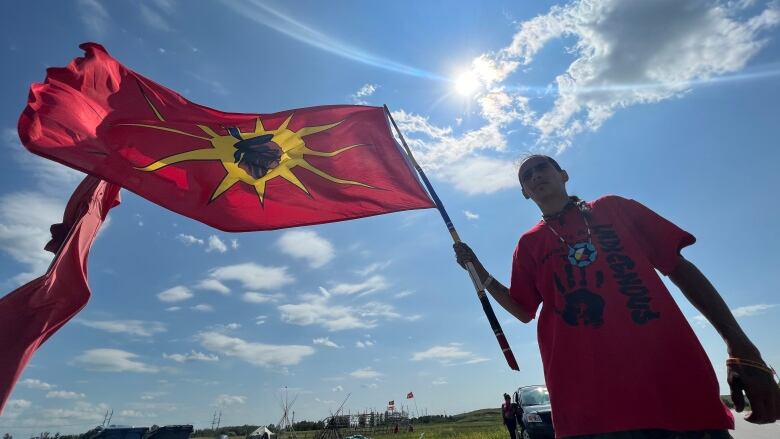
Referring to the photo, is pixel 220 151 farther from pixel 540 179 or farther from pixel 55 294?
pixel 540 179

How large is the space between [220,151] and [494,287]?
11.8ft

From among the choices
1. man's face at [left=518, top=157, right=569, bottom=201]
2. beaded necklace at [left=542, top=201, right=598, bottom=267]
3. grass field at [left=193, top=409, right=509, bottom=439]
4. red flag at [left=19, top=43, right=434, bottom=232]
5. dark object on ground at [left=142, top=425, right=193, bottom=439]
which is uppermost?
red flag at [left=19, top=43, right=434, bottom=232]

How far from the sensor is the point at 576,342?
7.08 feet

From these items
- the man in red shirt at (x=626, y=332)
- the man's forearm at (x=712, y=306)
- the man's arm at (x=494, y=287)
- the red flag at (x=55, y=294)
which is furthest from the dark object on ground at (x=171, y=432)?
the man's forearm at (x=712, y=306)

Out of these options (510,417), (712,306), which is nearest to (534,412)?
(510,417)

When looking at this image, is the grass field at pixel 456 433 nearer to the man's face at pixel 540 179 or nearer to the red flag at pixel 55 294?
the red flag at pixel 55 294

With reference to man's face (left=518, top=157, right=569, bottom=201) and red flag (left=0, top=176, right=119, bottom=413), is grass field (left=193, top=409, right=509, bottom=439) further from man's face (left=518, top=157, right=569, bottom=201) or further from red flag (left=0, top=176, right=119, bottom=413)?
man's face (left=518, top=157, right=569, bottom=201)

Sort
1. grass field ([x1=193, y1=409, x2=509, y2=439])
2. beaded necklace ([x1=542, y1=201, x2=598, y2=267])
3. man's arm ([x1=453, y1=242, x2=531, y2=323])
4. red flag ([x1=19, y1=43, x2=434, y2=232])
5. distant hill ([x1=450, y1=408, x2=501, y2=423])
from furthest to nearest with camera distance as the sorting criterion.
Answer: distant hill ([x1=450, y1=408, x2=501, y2=423]) → grass field ([x1=193, y1=409, x2=509, y2=439]) → red flag ([x1=19, y1=43, x2=434, y2=232]) → man's arm ([x1=453, y1=242, x2=531, y2=323]) → beaded necklace ([x1=542, y1=201, x2=598, y2=267])

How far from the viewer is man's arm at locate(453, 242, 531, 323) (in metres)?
2.83

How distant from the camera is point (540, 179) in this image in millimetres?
2875

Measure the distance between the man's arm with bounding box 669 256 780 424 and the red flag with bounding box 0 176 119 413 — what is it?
16.5 ft

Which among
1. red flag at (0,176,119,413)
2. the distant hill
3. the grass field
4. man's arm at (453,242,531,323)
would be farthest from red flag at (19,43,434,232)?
the distant hill

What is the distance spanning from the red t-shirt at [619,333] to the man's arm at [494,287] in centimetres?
29

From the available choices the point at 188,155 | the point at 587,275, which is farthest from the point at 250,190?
the point at 587,275
